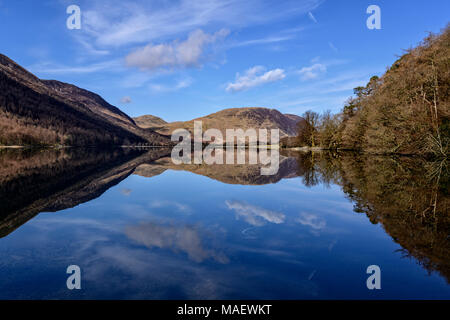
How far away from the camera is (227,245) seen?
6797mm

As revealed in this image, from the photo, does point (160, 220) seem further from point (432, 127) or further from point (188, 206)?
point (432, 127)

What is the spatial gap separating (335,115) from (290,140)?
33835 mm

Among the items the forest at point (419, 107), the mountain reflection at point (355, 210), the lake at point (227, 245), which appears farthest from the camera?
the forest at point (419, 107)

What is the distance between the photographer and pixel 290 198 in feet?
43.0

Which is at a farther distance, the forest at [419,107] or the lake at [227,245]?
the forest at [419,107]

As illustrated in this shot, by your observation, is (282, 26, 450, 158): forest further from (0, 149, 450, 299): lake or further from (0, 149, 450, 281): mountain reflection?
(0, 149, 450, 299): lake

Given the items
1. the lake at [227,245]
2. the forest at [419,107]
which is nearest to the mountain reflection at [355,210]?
the lake at [227,245]

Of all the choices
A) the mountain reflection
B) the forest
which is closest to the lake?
the mountain reflection

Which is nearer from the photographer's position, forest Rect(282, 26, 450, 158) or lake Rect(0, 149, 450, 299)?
lake Rect(0, 149, 450, 299)

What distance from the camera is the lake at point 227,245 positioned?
472cm

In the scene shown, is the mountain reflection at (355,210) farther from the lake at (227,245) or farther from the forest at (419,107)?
the forest at (419,107)

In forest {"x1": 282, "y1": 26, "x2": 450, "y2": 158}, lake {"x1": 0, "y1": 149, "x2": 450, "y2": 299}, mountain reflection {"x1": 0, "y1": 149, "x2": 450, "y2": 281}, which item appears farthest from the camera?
forest {"x1": 282, "y1": 26, "x2": 450, "y2": 158}

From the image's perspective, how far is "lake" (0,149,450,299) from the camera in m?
4.72
